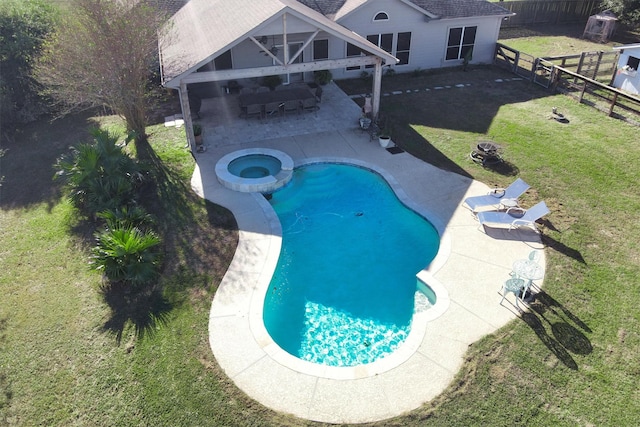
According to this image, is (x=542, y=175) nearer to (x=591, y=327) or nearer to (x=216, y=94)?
(x=591, y=327)

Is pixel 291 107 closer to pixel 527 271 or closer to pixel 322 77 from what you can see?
pixel 322 77

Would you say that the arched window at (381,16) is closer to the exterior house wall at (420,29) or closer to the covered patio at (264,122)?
the exterior house wall at (420,29)

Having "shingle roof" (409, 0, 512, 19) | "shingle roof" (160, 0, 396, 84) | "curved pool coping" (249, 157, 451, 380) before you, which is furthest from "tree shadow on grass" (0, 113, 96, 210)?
"shingle roof" (409, 0, 512, 19)

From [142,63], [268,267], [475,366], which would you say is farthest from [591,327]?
[142,63]

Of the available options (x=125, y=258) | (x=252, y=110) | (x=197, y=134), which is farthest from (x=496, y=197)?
(x=197, y=134)

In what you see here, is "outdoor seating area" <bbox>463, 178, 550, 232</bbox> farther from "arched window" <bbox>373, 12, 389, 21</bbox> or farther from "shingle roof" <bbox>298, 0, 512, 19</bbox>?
"shingle roof" <bbox>298, 0, 512, 19</bbox>
